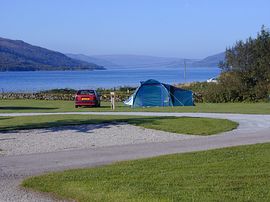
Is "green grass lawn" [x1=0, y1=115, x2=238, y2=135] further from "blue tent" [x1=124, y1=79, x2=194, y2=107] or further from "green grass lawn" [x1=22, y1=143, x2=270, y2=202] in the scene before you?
"blue tent" [x1=124, y1=79, x2=194, y2=107]

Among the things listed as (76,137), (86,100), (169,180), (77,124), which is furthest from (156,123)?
(86,100)

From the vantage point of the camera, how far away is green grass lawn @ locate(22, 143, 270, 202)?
28.9 feet

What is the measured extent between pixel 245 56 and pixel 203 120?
91.6 feet

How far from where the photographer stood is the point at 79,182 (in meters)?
10.0

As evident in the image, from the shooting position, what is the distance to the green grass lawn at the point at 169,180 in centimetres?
880

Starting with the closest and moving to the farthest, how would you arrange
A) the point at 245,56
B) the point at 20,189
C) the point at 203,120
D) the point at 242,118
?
the point at 20,189 < the point at 203,120 < the point at 242,118 < the point at 245,56

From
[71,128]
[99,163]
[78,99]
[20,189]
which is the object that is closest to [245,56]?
[78,99]

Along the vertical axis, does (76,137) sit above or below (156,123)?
below

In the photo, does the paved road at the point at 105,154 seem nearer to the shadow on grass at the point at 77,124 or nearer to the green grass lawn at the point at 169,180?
the green grass lawn at the point at 169,180

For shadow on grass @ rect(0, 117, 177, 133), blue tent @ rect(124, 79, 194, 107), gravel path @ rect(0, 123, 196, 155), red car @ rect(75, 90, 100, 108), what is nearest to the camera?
gravel path @ rect(0, 123, 196, 155)

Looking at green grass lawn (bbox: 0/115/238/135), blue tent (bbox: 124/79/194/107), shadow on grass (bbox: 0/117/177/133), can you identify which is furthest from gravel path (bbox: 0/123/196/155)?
blue tent (bbox: 124/79/194/107)

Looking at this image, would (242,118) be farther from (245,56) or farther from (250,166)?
(245,56)

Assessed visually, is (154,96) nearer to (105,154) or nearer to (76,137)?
(76,137)

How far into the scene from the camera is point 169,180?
997 cm
